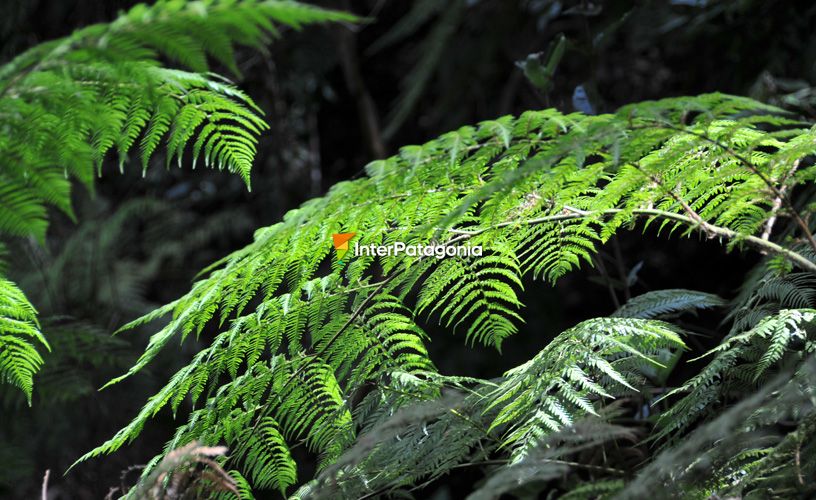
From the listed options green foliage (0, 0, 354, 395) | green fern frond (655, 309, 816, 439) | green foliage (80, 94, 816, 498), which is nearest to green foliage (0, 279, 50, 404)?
green foliage (0, 0, 354, 395)

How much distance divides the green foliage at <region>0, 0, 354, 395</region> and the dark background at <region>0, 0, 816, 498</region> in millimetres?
1064

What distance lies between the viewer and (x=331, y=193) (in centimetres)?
93

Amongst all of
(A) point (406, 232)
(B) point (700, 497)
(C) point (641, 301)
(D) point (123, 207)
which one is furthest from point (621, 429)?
(D) point (123, 207)

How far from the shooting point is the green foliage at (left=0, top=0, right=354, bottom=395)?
72 cm

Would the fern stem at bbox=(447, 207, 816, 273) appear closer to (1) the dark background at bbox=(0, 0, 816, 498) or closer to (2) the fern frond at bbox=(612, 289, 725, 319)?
(2) the fern frond at bbox=(612, 289, 725, 319)

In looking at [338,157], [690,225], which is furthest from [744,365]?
[338,157]

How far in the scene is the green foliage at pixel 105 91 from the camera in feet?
2.36

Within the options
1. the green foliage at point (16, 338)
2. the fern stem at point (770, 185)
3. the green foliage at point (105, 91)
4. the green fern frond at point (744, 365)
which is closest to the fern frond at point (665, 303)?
the green fern frond at point (744, 365)

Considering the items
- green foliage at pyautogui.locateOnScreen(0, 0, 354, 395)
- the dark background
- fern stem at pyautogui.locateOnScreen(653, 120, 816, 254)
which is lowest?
the dark background

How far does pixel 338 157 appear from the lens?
365cm

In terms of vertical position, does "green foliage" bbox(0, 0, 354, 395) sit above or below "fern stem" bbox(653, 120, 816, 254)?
above

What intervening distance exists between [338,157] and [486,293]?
2.68 meters

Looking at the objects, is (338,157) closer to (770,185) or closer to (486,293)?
(486,293)

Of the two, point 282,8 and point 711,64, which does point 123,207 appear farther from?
point 282,8
